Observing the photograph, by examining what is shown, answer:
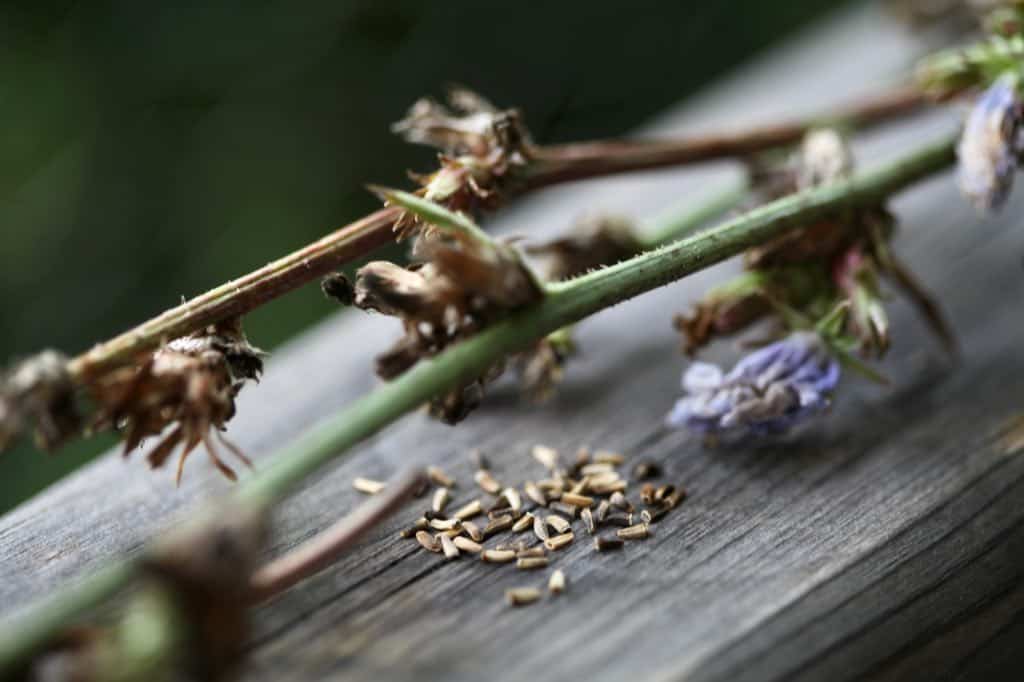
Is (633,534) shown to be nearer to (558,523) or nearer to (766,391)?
(558,523)

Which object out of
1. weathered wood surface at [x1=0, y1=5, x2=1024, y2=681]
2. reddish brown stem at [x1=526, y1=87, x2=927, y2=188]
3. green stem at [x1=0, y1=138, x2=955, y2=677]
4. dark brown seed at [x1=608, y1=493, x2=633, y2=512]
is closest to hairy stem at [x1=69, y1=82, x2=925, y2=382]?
reddish brown stem at [x1=526, y1=87, x2=927, y2=188]

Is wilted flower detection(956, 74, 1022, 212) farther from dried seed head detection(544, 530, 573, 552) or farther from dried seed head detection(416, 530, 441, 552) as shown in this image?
dried seed head detection(416, 530, 441, 552)

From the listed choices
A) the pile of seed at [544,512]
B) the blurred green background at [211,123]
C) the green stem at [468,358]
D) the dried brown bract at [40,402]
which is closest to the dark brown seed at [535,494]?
the pile of seed at [544,512]

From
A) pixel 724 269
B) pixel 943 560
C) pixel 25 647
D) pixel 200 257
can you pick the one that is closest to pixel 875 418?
pixel 943 560

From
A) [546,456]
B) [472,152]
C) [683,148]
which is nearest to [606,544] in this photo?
[546,456]

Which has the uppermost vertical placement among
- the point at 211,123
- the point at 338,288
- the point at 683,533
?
the point at 211,123

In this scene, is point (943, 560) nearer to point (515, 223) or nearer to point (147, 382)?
point (147, 382)

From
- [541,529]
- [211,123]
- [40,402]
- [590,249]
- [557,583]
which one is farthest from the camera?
[211,123]
